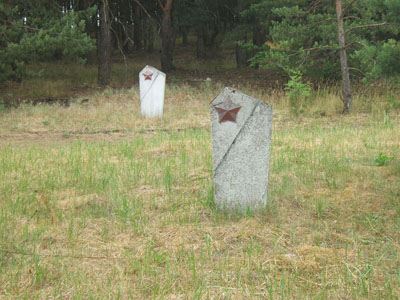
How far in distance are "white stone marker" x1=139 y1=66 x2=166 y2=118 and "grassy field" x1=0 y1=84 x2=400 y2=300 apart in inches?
146

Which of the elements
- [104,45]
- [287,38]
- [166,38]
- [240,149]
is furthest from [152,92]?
[166,38]

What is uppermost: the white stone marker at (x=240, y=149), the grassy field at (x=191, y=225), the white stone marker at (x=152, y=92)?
the white stone marker at (x=152, y=92)

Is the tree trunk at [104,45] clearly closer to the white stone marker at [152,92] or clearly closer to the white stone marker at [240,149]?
the white stone marker at [152,92]

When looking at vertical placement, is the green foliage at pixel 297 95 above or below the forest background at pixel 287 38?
below

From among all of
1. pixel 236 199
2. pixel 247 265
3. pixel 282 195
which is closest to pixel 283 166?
pixel 282 195

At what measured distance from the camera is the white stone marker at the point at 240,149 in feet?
14.6

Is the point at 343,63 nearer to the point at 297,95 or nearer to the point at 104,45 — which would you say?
the point at 297,95

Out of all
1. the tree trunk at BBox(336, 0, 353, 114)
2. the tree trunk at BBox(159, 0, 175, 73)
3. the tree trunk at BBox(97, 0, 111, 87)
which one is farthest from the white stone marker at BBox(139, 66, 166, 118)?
the tree trunk at BBox(159, 0, 175, 73)

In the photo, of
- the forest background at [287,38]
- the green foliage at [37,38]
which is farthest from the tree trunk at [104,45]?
the green foliage at [37,38]

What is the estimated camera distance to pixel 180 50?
34500mm

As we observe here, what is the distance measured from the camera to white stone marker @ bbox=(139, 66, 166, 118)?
464 inches

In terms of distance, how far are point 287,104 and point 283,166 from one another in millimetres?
7457

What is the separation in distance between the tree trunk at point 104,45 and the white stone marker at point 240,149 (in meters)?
13.3

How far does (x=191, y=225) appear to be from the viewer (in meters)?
4.23
